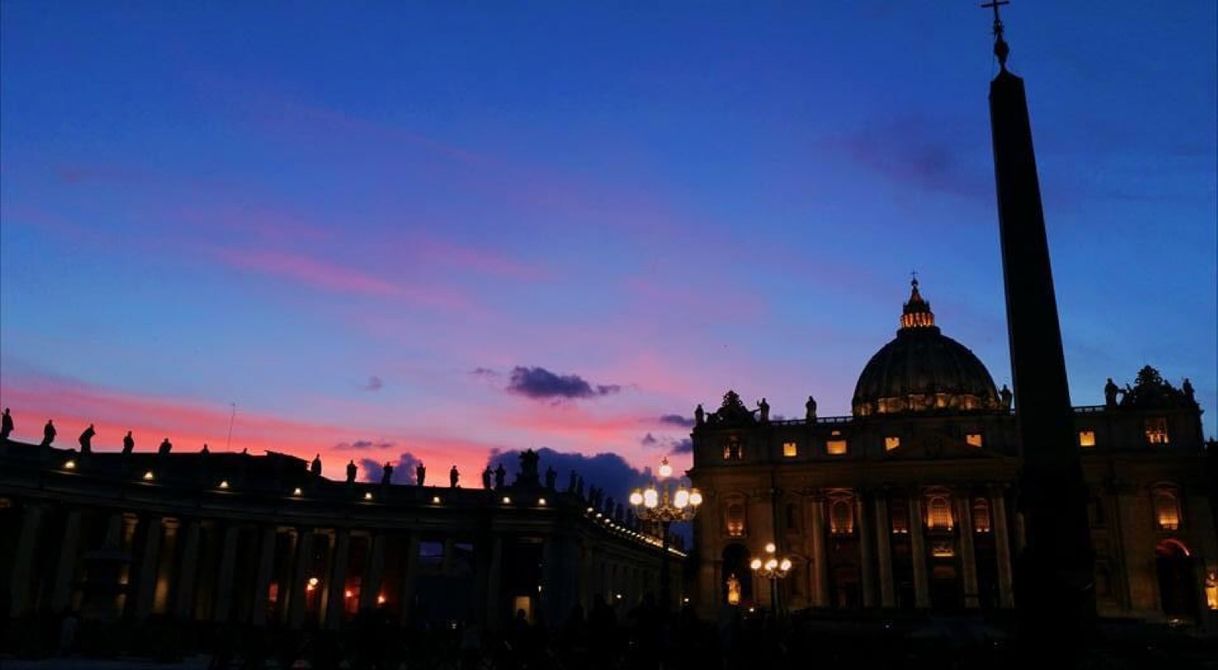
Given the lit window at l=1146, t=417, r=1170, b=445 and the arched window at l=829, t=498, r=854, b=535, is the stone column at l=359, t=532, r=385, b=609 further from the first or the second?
the lit window at l=1146, t=417, r=1170, b=445

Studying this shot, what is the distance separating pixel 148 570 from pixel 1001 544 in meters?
77.5

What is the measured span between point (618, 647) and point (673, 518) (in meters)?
9.14

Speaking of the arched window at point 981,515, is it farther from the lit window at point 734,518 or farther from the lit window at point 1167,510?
the lit window at point 734,518

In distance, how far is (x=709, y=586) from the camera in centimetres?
10019

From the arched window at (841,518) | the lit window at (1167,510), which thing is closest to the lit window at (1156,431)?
the lit window at (1167,510)

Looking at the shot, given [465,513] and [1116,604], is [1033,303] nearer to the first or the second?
[465,513]

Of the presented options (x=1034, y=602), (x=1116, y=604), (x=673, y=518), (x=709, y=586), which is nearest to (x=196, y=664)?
(x=673, y=518)

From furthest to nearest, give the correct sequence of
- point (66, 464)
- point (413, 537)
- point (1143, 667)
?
point (413, 537), point (66, 464), point (1143, 667)

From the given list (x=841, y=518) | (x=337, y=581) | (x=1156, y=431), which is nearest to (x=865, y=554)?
(x=841, y=518)

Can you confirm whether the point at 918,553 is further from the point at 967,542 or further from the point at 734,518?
the point at 734,518

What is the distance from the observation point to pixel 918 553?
9762 centimetres

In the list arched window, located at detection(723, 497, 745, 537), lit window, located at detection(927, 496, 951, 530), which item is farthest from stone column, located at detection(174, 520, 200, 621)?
lit window, located at detection(927, 496, 951, 530)

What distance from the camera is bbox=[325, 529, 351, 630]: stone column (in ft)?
204

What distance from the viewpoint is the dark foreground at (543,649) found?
2231cm
